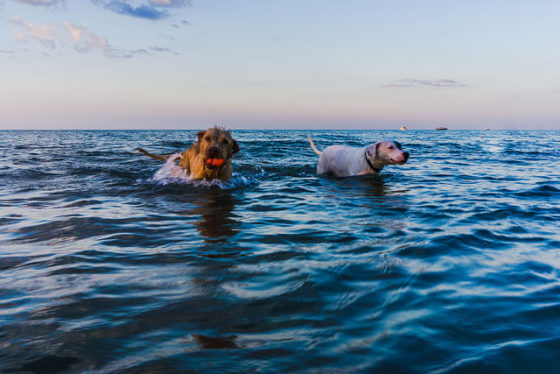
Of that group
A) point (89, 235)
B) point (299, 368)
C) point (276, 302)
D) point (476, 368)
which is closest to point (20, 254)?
point (89, 235)

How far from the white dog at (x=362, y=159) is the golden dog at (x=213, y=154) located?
3.18 meters

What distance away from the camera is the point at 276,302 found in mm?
2656

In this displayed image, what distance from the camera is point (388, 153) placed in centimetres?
923

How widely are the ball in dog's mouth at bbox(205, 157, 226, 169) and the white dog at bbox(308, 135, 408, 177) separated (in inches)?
144

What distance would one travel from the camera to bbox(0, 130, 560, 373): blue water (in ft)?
6.66

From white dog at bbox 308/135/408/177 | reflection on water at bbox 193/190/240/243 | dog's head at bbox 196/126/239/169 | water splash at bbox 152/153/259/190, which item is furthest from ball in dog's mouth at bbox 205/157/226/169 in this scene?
white dog at bbox 308/135/408/177

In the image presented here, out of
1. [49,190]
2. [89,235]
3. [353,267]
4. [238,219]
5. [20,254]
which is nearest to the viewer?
[353,267]

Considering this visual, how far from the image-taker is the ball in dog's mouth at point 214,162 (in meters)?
7.93

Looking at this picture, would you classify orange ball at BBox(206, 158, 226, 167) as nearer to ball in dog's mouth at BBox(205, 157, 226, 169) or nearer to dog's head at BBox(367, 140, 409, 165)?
ball in dog's mouth at BBox(205, 157, 226, 169)

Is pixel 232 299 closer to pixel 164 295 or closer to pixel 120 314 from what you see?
pixel 164 295

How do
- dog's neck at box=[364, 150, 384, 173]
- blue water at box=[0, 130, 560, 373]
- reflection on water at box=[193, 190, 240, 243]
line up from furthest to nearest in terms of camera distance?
dog's neck at box=[364, 150, 384, 173] < reflection on water at box=[193, 190, 240, 243] < blue water at box=[0, 130, 560, 373]

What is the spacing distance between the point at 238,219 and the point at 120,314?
3068mm

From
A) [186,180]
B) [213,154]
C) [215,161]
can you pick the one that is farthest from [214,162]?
[186,180]

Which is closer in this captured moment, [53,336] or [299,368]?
[299,368]
